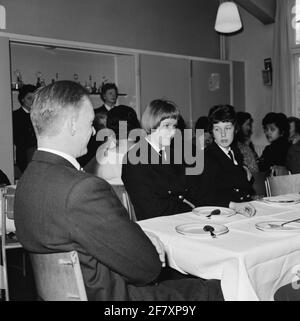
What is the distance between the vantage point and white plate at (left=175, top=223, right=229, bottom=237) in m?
1.79

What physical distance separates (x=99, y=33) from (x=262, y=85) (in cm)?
282

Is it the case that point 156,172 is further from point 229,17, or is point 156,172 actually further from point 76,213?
point 229,17

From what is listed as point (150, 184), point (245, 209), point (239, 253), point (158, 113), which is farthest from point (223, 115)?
point (239, 253)

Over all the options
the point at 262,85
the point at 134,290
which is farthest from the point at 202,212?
the point at 262,85

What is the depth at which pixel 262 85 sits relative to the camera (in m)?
6.88

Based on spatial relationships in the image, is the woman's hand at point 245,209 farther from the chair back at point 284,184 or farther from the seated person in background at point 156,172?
the chair back at point 284,184

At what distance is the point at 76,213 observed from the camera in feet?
4.12

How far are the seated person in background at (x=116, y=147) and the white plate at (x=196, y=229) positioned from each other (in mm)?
1075

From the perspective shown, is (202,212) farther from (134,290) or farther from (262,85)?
(262,85)

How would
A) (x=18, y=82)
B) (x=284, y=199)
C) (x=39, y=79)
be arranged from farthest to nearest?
1. (x=39, y=79)
2. (x=18, y=82)
3. (x=284, y=199)

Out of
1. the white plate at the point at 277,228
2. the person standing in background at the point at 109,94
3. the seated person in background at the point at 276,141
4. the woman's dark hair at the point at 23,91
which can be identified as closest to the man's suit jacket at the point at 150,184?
the white plate at the point at 277,228

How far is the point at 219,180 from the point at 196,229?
105 cm

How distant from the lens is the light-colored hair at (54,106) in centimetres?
140

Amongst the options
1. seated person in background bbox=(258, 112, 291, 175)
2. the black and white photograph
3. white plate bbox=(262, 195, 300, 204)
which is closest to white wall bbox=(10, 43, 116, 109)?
the black and white photograph
